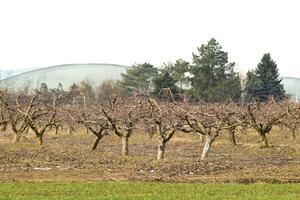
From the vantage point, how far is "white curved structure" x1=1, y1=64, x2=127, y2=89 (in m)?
92.2

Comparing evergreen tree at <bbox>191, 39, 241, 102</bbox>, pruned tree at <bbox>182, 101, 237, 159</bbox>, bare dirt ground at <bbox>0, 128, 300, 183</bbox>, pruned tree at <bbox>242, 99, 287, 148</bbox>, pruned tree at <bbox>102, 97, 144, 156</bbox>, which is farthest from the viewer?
evergreen tree at <bbox>191, 39, 241, 102</bbox>

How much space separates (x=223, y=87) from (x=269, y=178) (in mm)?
43314

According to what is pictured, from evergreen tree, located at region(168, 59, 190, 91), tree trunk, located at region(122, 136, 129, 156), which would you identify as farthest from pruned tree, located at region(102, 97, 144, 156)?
evergreen tree, located at region(168, 59, 190, 91)

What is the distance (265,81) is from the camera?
6775 cm

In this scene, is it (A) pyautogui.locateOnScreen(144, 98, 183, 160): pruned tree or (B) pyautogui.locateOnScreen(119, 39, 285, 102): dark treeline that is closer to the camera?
(A) pyautogui.locateOnScreen(144, 98, 183, 160): pruned tree

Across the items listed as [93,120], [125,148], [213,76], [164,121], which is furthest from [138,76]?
[164,121]

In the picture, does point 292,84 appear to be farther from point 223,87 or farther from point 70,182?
point 70,182

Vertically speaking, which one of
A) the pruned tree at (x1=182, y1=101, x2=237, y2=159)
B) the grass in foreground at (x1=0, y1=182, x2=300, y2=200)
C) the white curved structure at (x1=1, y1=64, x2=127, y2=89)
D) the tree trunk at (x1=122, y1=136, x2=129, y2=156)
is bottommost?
the grass in foreground at (x1=0, y1=182, x2=300, y2=200)

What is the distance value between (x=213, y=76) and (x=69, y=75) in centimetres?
3493

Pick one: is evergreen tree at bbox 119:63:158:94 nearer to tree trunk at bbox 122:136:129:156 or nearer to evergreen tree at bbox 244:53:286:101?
evergreen tree at bbox 244:53:286:101

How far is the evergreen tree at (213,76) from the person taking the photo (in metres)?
61.8

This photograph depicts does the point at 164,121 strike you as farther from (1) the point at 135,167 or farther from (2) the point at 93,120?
(1) the point at 135,167

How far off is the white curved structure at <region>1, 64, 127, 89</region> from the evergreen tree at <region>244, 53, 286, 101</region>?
32.6 m


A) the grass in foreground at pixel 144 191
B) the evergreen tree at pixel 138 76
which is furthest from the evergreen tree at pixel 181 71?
A: the grass in foreground at pixel 144 191
